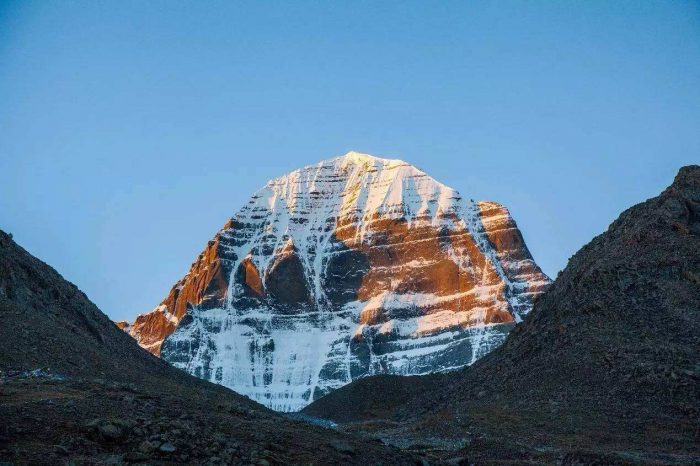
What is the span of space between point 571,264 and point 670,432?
118 feet

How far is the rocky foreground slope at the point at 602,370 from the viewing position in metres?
52.8

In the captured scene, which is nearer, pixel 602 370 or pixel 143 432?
pixel 143 432

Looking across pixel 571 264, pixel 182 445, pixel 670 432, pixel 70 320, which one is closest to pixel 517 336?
pixel 571 264

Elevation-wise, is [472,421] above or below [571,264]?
below

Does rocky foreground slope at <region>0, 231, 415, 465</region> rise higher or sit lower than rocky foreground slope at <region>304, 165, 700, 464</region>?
lower

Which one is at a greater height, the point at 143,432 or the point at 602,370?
the point at 602,370

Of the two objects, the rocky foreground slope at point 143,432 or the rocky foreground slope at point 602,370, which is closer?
the rocky foreground slope at point 143,432

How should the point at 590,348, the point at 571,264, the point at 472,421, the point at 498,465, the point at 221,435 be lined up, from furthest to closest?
the point at 571,264 → the point at 590,348 → the point at 472,421 → the point at 498,465 → the point at 221,435

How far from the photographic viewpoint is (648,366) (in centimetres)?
6228

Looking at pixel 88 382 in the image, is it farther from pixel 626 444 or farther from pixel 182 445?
pixel 626 444

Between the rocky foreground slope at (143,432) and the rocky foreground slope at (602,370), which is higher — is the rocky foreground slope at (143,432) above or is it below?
below

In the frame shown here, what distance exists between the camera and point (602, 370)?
6431 centimetres

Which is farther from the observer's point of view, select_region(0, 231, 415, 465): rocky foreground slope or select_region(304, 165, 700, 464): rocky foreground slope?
select_region(304, 165, 700, 464): rocky foreground slope

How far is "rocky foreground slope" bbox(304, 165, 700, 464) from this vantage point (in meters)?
52.8
